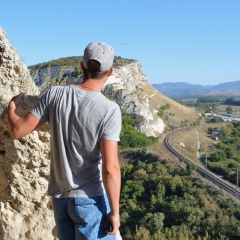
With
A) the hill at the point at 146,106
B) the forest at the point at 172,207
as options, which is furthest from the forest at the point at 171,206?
the hill at the point at 146,106

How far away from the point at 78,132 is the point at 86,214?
445mm

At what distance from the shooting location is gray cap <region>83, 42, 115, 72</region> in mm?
2037

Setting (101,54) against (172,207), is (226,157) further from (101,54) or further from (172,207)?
(101,54)

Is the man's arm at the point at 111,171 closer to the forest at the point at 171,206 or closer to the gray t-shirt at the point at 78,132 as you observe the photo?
the gray t-shirt at the point at 78,132

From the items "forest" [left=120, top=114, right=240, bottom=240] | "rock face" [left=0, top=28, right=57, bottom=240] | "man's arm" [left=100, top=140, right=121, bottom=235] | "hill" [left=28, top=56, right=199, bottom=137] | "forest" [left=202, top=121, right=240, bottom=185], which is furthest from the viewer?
"hill" [left=28, top=56, right=199, bottom=137]

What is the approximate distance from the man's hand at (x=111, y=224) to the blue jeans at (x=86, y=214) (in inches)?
0.9

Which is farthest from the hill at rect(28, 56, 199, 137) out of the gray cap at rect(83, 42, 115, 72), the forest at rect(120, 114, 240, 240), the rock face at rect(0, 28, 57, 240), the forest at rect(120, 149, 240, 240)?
the gray cap at rect(83, 42, 115, 72)

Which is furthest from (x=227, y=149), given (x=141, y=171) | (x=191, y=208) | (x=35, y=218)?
(x=35, y=218)

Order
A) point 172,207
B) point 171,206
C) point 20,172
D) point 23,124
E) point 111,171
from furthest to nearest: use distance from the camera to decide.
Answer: point 171,206 → point 172,207 → point 20,172 → point 23,124 → point 111,171

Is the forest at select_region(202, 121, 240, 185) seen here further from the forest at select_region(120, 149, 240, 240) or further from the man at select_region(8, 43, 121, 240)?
the man at select_region(8, 43, 121, 240)

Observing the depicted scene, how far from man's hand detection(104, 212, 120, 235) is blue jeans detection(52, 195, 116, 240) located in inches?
0.9

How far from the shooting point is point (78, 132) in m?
2.06

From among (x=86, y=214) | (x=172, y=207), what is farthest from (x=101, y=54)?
(x=172, y=207)

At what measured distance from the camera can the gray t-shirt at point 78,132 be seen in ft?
6.65
